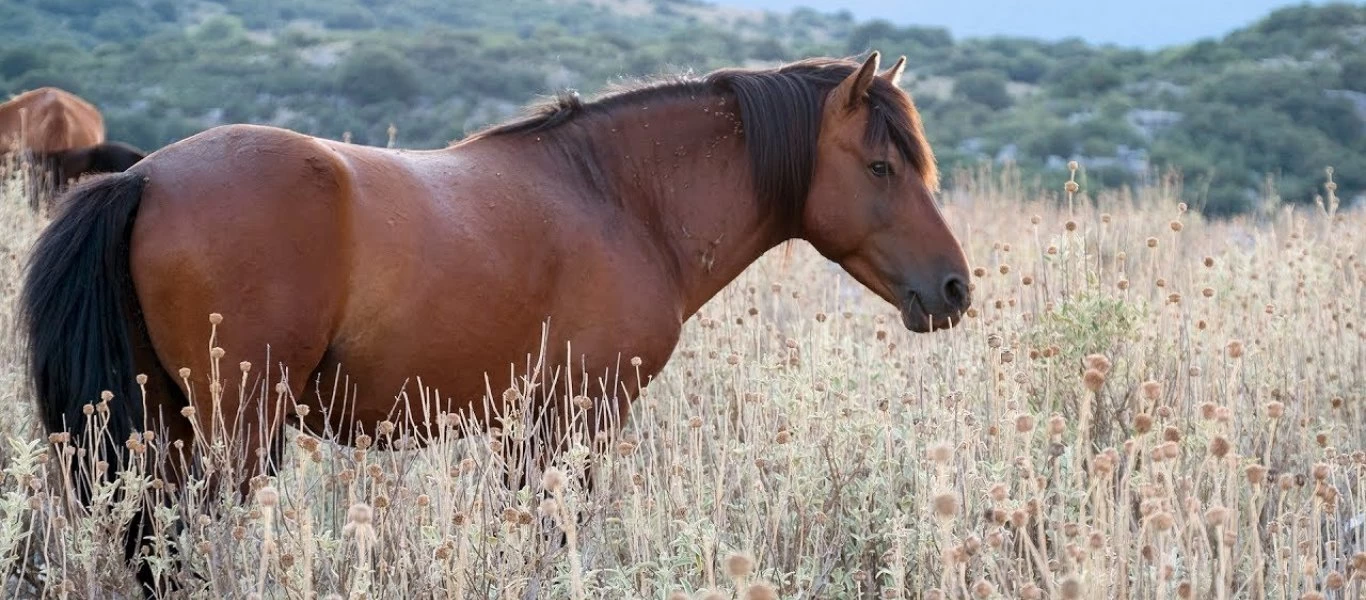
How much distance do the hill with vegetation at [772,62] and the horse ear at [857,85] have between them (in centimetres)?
1623

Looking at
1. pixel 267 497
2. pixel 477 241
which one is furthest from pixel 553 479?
pixel 477 241

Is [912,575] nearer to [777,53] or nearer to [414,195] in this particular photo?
[414,195]

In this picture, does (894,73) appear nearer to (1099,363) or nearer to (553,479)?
(1099,363)

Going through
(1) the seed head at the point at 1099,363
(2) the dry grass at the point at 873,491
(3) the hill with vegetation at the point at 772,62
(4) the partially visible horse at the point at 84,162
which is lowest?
(3) the hill with vegetation at the point at 772,62

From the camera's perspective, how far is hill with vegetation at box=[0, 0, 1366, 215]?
23531 millimetres

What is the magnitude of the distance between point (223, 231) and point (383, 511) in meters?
0.83

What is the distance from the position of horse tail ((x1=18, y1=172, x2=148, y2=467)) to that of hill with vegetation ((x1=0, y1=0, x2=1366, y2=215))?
17.8 m

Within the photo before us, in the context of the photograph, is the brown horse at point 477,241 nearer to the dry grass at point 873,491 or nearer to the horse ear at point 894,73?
the horse ear at point 894,73

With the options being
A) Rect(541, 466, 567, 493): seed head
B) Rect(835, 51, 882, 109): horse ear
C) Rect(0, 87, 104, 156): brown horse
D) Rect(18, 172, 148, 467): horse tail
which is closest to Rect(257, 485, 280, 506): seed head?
Rect(541, 466, 567, 493): seed head

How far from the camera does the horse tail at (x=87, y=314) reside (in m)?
3.24

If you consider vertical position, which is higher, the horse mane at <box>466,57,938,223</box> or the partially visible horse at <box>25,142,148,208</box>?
the horse mane at <box>466,57,938,223</box>

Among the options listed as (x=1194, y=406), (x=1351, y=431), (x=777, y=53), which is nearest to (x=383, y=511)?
(x=1194, y=406)

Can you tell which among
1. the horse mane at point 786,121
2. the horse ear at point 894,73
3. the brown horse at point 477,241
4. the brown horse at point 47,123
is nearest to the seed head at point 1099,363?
the brown horse at point 477,241

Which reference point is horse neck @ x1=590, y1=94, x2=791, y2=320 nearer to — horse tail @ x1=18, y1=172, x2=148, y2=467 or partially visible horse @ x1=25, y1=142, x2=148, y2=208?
horse tail @ x1=18, y1=172, x2=148, y2=467
